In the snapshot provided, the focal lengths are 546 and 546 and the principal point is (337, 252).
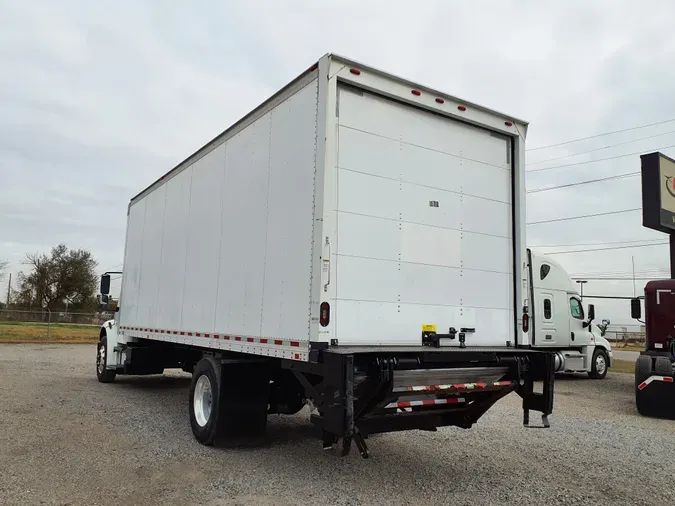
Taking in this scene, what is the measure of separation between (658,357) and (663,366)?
0.19 metres

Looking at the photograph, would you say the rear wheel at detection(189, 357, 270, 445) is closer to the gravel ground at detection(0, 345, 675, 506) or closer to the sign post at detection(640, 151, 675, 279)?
the gravel ground at detection(0, 345, 675, 506)

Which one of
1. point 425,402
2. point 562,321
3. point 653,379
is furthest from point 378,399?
point 562,321

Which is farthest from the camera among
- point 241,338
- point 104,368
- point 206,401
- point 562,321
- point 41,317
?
point 41,317

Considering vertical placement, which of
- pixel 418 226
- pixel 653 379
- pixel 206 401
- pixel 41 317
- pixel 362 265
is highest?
pixel 418 226

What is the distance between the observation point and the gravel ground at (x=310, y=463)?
4.93m

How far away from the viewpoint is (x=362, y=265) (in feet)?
16.8

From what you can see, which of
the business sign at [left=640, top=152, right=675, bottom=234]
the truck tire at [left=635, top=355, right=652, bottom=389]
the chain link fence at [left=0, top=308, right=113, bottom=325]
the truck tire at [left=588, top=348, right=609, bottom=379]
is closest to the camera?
the truck tire at [left=635, top=355, right=652, bottom=389]

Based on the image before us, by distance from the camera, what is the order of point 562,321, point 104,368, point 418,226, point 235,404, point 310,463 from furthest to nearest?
1. point 562,321
2. point 104,368
3. point 235,404
4. point 310,463
5. point 418,226

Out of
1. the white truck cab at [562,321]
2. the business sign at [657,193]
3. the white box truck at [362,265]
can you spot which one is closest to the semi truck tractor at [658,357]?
the business sign at [657,193]

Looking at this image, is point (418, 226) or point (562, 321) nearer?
point (418, 226)

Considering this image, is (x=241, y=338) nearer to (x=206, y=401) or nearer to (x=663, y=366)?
(x=206, y=401)

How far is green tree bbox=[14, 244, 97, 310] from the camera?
2020 inches

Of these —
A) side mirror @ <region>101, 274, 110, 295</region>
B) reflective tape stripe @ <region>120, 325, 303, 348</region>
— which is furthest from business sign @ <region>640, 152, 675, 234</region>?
side mirror @ <region>101, 274, 110, 295</region>

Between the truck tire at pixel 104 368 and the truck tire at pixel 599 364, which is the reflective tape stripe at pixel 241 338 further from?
the truck tire at pixel 599 364
